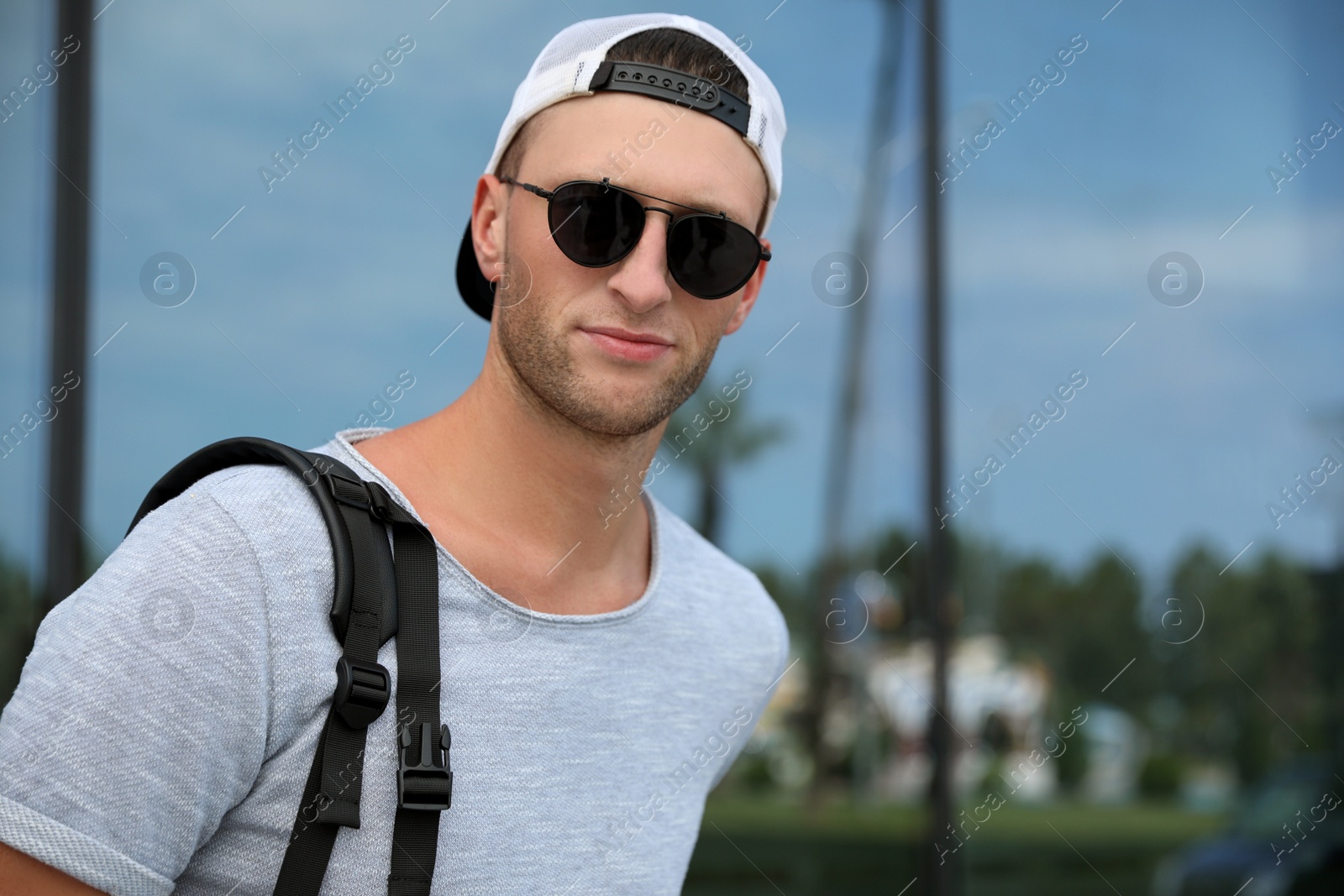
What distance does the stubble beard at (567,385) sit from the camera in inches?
61.7

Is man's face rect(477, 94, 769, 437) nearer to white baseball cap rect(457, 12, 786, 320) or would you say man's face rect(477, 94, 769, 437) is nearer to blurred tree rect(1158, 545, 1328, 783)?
white baseball cap rect(457, 12, 786, 320)

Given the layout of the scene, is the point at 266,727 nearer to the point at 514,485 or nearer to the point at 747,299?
the point at 514,485

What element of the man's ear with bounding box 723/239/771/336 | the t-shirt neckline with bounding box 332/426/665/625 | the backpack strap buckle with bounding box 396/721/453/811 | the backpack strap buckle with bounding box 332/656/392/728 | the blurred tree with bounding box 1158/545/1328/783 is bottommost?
the blurred tree with bounding box 1158/545/1328/783

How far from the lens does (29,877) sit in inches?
43.9

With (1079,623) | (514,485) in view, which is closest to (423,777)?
(514,485)

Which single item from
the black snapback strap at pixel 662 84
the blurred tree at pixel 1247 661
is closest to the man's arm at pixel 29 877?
the black snapback strap at pixel 662 84

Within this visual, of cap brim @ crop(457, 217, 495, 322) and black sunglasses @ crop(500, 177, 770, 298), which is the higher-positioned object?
black sunglasses @ crop(500, 177, 770, 298)

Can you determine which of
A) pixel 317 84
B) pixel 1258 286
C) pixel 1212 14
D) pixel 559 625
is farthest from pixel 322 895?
pixel 1212 14

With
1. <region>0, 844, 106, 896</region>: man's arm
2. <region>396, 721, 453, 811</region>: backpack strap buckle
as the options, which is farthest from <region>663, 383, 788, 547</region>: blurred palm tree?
<region>0, 844, 106, 896</region>: man's arm

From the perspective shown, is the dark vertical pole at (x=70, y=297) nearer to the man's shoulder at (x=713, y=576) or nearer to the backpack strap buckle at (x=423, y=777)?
the man's shoulder at (x=713, y=576)

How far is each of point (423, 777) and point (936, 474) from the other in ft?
10.7

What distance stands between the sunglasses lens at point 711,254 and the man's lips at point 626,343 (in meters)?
0.10

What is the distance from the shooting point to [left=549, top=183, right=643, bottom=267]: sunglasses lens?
156 centimetres

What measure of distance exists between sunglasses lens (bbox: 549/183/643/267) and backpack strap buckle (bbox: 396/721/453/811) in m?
0.67
